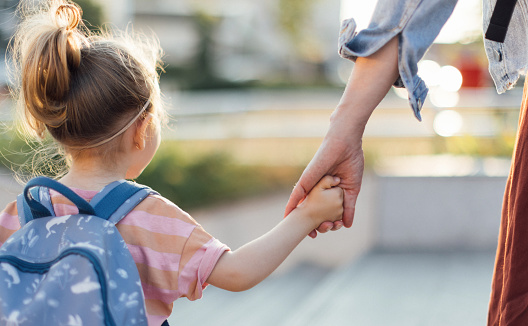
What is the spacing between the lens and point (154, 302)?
1620mm

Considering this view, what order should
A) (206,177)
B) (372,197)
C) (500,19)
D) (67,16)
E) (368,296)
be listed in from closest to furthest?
(500,19) < (67,16) < (368,296) < (372,197) < (206,177)

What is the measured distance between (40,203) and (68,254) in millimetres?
190

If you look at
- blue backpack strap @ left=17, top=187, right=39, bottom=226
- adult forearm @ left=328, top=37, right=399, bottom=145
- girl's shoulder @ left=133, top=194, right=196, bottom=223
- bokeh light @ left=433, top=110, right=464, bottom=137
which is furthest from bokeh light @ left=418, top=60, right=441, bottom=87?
blue backpack strap @ left=17, top=187, right=39, bottom=226

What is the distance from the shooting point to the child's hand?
182 centimetres

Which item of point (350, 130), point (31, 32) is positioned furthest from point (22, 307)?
point (350, 130)

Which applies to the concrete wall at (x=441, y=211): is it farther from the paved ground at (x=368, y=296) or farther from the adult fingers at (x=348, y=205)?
the adult fingers at (x=348, y=205)

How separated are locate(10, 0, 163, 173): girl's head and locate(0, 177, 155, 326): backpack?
0.21m

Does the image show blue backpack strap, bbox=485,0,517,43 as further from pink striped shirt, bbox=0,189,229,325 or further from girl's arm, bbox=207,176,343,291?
pink striped shirt, bbox=0,189,229,325

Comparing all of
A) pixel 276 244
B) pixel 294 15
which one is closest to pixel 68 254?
pixel 276 244

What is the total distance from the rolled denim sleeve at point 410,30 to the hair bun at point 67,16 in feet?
2.59

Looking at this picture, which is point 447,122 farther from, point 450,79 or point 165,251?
point 165,251

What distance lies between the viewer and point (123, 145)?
1.72 m

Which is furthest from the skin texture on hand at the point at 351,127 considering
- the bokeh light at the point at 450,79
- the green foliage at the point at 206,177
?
the bokeh light at the point at 450,79

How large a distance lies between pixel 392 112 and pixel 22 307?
9611 mm
